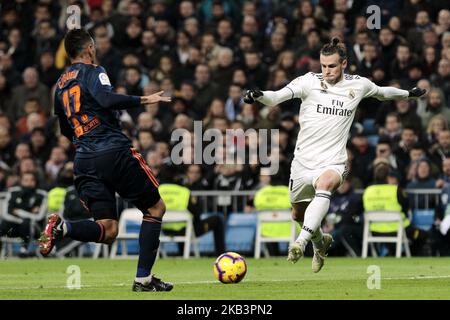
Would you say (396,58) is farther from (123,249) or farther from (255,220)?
(123,249)

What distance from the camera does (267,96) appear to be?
484 inches

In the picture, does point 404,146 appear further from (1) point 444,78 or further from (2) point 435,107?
(1) point 444,78

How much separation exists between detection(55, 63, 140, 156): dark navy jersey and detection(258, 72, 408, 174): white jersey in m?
2.32

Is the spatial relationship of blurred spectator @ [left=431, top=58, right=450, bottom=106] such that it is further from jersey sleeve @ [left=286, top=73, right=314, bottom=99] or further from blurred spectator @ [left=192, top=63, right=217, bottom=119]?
jersey sleeve @ [left=286, top=73, right=314, bottom=99]

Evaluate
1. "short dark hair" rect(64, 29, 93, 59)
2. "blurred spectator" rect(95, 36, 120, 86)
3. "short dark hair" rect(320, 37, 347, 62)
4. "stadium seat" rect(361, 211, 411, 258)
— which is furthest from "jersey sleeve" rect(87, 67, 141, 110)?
"blurred spectator" rect(95, 36, 120, 86)

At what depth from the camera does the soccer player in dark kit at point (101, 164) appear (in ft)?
38.0

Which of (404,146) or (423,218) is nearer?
(423,218)

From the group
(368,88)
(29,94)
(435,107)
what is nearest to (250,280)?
(368,88)

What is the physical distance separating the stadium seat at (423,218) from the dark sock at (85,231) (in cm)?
956

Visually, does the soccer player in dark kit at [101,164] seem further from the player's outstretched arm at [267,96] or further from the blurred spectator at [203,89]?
the blurred spectator at [203,89]

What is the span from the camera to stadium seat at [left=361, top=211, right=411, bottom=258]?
19703 millimetres

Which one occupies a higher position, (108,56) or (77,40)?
(108,56)

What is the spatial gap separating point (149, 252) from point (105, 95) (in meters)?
1.61

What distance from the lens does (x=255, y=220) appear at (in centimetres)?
2088
